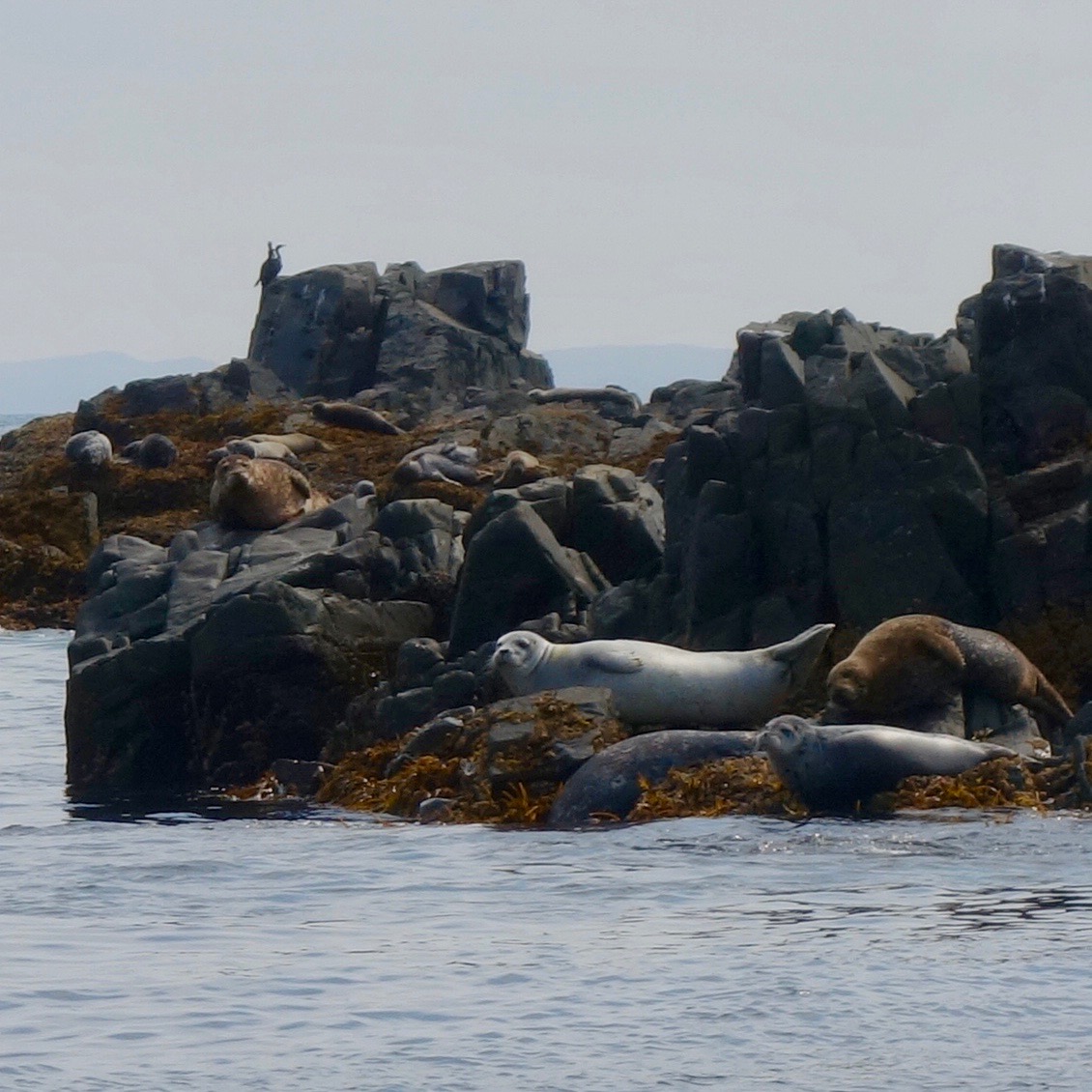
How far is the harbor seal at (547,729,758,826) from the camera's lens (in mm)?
13945

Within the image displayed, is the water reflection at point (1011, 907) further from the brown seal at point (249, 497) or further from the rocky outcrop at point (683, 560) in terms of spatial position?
the brown seal at point (249, 497)

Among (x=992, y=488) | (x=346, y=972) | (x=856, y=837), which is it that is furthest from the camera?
(x=992, y=488)

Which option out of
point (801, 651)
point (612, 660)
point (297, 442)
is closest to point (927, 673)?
point (801, 651)

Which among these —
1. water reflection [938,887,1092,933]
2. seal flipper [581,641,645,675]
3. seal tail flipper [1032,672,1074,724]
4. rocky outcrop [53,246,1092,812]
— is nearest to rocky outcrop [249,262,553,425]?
rocky outcrop [53,246,1092,812]

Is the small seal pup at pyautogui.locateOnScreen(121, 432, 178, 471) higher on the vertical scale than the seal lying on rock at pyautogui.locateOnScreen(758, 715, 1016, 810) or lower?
higher

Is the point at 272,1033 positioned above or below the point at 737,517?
below

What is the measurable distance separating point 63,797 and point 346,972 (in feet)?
27.7

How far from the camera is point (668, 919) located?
10.7 m

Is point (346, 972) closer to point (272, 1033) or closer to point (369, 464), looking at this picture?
point (272, 1033)

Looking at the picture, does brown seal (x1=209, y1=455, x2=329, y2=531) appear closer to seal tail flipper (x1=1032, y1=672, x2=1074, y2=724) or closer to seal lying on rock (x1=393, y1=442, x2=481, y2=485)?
seal lying on rock (x1=393, y1=442, x2=481, y2=485)

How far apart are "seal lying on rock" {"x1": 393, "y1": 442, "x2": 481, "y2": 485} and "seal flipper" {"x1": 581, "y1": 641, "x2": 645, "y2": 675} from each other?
16.4 meters

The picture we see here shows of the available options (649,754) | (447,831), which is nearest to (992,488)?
(649,754)

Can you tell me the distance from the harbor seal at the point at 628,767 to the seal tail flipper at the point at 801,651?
4.15 feet

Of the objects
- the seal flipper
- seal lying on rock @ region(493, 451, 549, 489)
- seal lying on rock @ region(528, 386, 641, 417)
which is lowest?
the seal flipper
